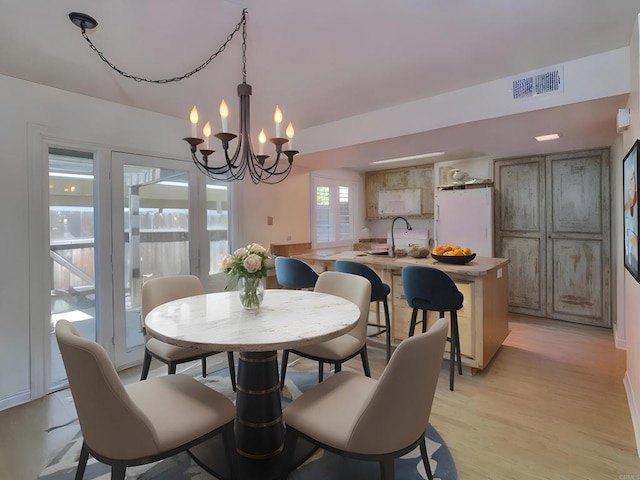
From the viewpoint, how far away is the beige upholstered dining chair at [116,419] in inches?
47.7

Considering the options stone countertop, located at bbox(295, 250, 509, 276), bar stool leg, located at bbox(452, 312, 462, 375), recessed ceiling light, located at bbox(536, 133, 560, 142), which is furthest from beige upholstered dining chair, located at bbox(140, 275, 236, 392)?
recessed ceiling light, located at bbox(536, 133, 560, 142)

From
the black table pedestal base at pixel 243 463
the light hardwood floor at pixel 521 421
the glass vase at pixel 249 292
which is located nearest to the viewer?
the black table pedestal base at pixel 243 463

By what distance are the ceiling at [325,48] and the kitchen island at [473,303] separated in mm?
1172

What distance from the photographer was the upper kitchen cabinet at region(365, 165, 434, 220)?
5.47 meters

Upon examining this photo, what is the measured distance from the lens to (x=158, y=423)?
4.50 ft

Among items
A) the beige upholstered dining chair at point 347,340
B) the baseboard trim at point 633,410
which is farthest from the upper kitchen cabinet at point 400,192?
the beige upholstered dining chair at point 347,340

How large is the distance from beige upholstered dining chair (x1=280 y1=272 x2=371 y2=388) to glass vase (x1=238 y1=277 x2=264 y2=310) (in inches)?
17.1

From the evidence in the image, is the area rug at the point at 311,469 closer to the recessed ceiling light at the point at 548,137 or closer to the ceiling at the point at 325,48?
→ the ceiling at the point at 325,48

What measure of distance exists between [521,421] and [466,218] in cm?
294

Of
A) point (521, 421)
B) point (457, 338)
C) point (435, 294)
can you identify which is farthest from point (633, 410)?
point (435, 294)

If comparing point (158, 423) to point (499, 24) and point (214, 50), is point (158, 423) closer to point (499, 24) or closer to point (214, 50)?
point (214, 50)

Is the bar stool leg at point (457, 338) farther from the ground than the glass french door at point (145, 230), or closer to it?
closer to it

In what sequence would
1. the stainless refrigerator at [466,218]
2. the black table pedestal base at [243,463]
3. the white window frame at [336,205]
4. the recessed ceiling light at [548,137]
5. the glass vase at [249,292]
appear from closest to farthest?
1. the black table pedestal base at [243,463]
2. the glass vase at [249,292]
3. the recessed ceiling light at [548,137]
4. the stainless refrigerator at [466,218]
5. the white window frame at [336,205]

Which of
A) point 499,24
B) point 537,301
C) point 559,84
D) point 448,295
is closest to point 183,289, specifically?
point 448,295
